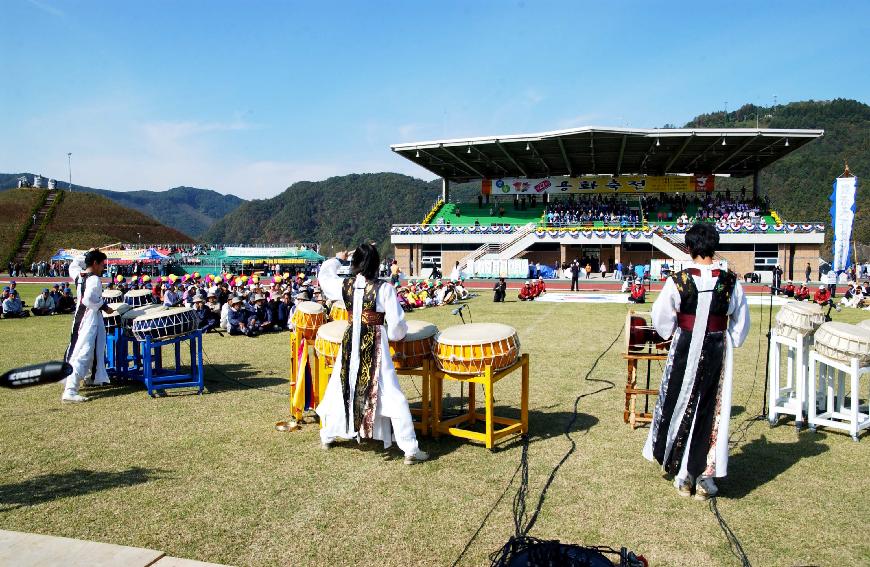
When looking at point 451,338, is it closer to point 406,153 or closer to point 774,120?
point 406,153

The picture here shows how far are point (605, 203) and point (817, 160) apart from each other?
168ft

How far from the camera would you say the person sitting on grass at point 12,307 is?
17484 mm

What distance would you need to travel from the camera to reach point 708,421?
4.42 meters

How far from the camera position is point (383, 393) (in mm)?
5133

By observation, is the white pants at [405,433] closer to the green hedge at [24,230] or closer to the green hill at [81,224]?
the green hedge at [24,230]

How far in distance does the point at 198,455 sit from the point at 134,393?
2879 mm

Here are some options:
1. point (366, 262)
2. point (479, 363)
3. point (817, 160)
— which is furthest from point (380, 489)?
point (817, 160)

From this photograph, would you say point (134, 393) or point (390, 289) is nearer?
point (390, 289)

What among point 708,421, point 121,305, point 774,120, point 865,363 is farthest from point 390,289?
point 774,120

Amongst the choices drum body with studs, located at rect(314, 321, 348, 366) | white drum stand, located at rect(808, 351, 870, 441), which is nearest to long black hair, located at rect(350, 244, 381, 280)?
drum body with studs, located at rect(314, 321, 348, 366)

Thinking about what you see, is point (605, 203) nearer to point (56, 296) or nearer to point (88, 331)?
point (56, 296)

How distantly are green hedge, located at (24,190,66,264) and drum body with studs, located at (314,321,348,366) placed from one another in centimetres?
6568

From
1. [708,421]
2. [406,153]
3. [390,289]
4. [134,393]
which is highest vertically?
[406,153]

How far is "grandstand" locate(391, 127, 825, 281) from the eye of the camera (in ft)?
112
